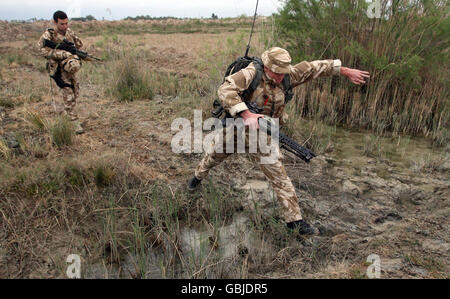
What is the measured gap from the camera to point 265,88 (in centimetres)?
283

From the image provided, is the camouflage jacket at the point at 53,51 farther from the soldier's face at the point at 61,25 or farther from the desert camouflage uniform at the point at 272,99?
the desert camouflage uniform at the point at 272,99

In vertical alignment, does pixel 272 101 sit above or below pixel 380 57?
below

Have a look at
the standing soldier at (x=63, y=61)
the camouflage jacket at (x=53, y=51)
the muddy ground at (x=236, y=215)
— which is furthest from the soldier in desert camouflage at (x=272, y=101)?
the camouflage jacket at (x=53, y=51)

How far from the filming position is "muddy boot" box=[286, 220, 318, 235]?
268 centimetres

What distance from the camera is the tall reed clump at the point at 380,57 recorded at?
14.6ft

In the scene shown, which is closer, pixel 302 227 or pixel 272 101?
pixel 302 227

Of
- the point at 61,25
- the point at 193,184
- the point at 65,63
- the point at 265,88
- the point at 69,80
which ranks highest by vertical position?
the point at 61,25

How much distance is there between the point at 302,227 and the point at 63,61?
3926mm

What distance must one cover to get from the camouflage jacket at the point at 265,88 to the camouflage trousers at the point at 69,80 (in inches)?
116

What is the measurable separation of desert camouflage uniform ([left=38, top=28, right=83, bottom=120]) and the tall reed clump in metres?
3.15

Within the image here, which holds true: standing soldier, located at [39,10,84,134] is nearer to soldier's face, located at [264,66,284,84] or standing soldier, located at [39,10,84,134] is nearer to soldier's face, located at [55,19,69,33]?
soldier's face, located at [55,19,69,33]

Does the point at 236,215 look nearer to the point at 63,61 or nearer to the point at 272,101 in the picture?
the point at 272,101

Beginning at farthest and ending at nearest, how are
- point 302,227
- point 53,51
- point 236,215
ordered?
point 53,51
point 236,215
point 302,227

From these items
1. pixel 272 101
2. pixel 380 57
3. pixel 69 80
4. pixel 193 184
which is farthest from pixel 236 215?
pixel 69 80
